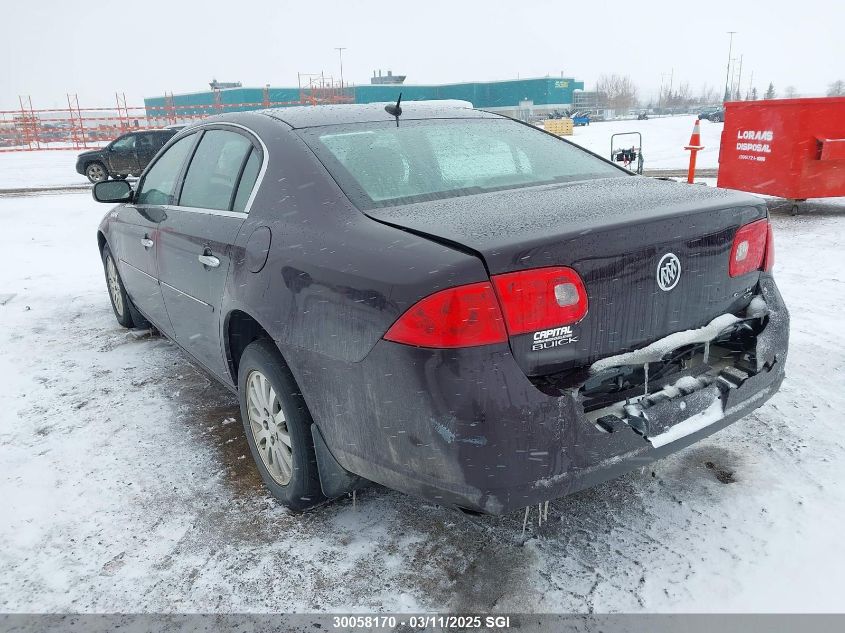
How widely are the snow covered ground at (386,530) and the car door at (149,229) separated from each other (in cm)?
67

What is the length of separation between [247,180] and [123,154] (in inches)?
708

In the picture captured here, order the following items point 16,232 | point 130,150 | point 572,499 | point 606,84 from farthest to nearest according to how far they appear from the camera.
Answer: point 606,84
point 130,150
point 16,232
point 572,499

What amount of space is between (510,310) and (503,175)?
1135 mm

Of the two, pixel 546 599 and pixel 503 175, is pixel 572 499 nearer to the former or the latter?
pixel 546 599

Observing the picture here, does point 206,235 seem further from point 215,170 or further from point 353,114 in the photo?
point 353,114

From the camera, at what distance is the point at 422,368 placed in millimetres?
1886

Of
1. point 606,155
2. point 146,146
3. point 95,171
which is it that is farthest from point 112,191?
point 606,155

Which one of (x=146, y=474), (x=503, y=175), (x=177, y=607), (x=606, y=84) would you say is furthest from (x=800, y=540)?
(x=606, y=84)

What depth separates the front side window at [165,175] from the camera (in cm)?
378

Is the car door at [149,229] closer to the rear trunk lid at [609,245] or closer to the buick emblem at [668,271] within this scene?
the rear trunk lid at [609,245]

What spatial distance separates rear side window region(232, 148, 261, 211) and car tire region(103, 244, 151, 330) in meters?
2.62

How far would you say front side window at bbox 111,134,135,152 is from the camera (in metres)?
18.5

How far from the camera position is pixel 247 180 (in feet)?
9.62

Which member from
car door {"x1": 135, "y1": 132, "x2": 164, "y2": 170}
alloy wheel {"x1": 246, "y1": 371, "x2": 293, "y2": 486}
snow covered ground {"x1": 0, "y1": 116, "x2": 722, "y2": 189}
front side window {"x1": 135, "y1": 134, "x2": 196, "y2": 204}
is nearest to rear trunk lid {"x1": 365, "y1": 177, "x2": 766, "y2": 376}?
alloy wheel {"x1": 246, "y1": 371, "x2": 293, "y2": 486}
